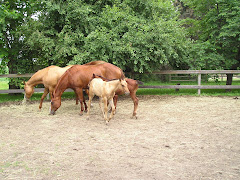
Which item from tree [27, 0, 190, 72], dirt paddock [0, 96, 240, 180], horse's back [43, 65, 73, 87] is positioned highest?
tree [27, 0, 190, 72]

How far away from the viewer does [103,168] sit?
333 centimetres

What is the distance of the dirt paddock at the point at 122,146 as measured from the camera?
322cm

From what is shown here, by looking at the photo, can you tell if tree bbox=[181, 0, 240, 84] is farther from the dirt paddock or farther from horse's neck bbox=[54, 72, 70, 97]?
horse's neck bbox=[54, 72, 70, 97]

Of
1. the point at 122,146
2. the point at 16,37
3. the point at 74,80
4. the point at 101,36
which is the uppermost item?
the point at 16,37

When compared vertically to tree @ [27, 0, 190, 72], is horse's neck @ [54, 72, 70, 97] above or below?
below

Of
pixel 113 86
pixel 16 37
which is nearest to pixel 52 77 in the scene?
pixel 113 86

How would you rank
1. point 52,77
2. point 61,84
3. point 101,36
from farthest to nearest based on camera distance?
1. point 101,36
2. point 52,77
3. point 61,84

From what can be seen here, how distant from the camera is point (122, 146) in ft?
14.0

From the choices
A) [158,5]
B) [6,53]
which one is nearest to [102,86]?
[6,53]

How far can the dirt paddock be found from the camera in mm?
3219

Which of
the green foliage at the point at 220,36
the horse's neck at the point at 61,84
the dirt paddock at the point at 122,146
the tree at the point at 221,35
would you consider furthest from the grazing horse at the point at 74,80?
the tree at the point at 221,35

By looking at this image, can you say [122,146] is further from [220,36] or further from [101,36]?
[220,36]

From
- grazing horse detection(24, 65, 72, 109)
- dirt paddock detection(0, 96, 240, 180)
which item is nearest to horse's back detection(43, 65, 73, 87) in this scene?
grazing horse detection(24, 65, 72, 109)

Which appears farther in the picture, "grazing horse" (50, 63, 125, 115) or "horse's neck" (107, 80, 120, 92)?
"grazing horse" (50, 63, 125, 115)
